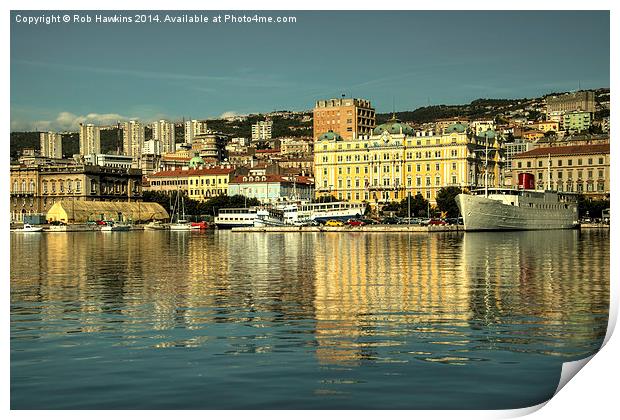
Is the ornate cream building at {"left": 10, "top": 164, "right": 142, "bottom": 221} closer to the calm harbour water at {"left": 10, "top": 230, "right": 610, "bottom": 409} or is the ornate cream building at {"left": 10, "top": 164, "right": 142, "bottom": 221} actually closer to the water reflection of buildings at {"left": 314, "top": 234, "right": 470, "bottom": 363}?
the water reflection of buildings at {"left": 314, "top": 234, "right": 470, "bottom": 363}

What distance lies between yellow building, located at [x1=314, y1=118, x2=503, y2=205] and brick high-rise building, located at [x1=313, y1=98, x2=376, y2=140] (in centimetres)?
511

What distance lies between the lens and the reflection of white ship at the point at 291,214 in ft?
179

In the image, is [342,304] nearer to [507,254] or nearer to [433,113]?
[507,254]

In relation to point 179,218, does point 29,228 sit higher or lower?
lower

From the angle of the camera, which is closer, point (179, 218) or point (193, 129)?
point (179, 218)

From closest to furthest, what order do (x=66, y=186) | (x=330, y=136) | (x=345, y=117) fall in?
(x=66, y=186) → (x=330, y=136) → (x=345, y=117)

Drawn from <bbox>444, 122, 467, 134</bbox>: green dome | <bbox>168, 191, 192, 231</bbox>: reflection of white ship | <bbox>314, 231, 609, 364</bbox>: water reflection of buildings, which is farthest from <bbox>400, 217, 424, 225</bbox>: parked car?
<bbox>314, 231, 609, 364</bbox>: water reflection of buildings

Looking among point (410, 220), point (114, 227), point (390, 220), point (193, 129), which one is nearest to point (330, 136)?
point (390, 220)

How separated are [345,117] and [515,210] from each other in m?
35.6

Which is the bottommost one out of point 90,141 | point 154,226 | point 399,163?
point 154,226

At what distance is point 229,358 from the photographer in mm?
7988

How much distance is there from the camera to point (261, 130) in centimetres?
12244

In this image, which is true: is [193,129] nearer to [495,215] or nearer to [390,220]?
[390,220]
